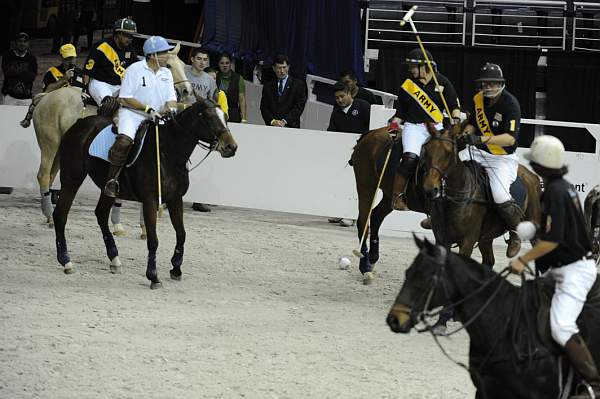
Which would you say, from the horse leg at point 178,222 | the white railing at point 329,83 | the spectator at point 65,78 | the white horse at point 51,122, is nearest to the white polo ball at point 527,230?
the horse leg at point 178,222

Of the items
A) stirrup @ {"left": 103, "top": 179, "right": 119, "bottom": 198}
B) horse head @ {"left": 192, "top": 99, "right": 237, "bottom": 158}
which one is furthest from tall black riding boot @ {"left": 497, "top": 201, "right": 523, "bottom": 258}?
stirrup @ {"left": 103, "top": 179, "right": 119, "bottom": 198}

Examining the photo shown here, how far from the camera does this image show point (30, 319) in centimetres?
1280

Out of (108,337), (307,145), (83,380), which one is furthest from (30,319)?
(307,145)

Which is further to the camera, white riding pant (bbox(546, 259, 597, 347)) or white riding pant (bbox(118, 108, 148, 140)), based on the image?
white riding pant (bbox(118, 108, 148, 140))

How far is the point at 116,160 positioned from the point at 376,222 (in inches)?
133

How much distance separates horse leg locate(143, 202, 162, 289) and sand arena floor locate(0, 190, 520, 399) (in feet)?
0.63

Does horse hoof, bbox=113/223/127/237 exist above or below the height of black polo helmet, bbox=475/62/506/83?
below

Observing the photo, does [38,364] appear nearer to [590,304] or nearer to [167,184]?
[167,184]

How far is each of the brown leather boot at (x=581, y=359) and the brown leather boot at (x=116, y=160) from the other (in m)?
7.44

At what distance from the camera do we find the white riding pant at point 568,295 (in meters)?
8.27

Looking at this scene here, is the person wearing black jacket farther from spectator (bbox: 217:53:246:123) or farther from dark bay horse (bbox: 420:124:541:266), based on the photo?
spectator (bbox: 217:53:246:123)

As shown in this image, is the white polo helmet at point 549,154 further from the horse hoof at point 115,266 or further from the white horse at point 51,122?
the white horse at point 51,122

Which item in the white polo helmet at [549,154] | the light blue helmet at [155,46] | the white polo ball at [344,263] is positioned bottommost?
the white polo ball at [344,263]

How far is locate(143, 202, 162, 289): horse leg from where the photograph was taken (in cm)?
1437
